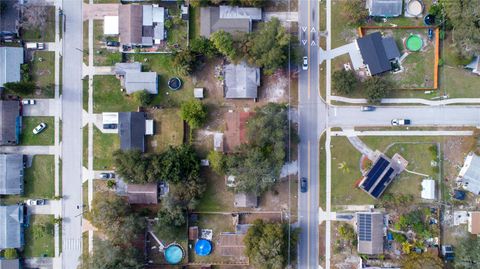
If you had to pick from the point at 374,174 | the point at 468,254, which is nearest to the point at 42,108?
the point at 374,174

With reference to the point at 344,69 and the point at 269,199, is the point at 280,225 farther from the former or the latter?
the point at 344,69

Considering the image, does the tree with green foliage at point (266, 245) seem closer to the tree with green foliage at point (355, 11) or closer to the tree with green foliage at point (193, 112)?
the tree with green foliage at point (193, 112)

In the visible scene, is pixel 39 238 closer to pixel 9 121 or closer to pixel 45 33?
pixel 9 121

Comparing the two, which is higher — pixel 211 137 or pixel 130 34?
pixel 130 34

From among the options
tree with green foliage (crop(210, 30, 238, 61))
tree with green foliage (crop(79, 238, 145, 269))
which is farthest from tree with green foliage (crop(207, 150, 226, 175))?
tree with green foliage (crop(79, 238, 145, 269))

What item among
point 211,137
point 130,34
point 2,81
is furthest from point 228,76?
point 2,81

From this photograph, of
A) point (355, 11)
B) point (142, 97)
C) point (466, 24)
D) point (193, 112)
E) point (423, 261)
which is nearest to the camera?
point (423, 261)
